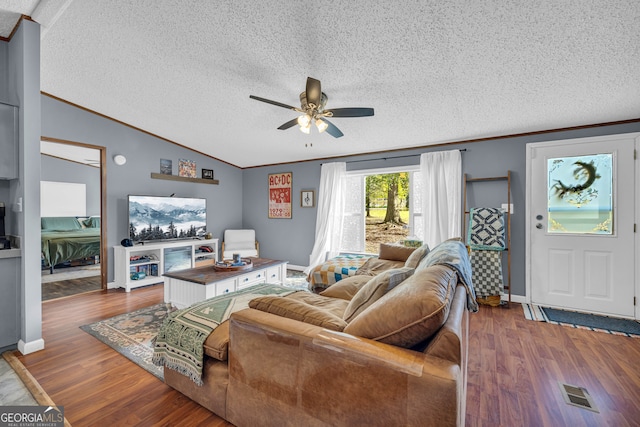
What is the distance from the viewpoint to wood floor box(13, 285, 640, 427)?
164 centimetres

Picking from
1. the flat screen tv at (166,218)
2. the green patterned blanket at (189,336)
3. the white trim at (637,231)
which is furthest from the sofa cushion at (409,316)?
the flat screen tv at (166,218)

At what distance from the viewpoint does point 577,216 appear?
3309 millimetres

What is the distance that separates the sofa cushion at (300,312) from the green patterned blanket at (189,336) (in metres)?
0.42

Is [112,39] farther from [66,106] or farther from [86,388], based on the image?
[86,388]

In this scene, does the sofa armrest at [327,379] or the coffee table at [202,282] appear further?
the coffee table at [202,282]

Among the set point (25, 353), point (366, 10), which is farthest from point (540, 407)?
point (25, 353)

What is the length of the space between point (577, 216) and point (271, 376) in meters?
3.81

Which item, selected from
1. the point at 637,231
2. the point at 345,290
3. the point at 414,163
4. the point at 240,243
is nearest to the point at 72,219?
the point at 240,243

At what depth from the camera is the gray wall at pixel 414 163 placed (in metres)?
3.64

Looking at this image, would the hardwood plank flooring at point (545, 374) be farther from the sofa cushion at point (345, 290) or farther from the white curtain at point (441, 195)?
the white curtain at point (441, 195)

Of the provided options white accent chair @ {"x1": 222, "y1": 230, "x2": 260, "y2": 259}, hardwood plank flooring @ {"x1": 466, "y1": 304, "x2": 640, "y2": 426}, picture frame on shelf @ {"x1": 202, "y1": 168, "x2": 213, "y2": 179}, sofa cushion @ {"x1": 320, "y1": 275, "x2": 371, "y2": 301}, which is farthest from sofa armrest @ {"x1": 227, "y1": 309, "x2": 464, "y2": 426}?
picture frame on shelf @ {"x1": 202, "y1": 168, "x2": 213, "y2": 179}

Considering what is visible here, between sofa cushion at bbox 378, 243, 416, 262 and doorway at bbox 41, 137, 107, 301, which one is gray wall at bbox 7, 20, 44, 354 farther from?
sofa cushion at bbox 378, 243, 416, 262

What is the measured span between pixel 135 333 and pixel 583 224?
4.85 metres

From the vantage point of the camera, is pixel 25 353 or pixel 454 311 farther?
pixel 25 353
